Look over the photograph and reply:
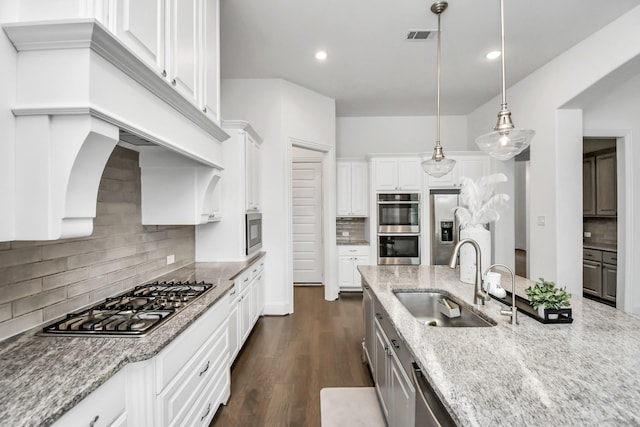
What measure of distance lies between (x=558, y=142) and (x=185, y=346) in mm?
4194

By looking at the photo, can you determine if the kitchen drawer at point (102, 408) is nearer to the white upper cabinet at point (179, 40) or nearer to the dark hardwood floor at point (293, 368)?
the dark hardwood floor at point (293, 368)

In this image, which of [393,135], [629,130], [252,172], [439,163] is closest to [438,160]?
[439,163]

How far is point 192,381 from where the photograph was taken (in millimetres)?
1554

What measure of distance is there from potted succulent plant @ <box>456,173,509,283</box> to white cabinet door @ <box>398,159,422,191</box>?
2.66 m

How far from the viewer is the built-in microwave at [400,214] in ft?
15.9

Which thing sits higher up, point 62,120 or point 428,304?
point 62,120

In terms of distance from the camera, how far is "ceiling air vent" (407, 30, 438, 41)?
2.99m

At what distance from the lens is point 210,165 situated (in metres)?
2.28

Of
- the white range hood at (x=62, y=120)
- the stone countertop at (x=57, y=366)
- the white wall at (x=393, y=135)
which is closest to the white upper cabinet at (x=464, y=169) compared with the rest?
Result: the white wall at (x=393, y=135)

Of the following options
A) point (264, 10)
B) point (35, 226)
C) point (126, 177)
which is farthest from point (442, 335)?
point (264, 10)

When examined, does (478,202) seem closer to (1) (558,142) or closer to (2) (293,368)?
(2) (293,368)

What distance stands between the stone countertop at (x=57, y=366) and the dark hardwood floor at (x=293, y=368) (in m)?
1.05

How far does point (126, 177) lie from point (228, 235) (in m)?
1.30

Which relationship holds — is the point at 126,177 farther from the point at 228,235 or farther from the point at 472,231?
the point at 472,231
